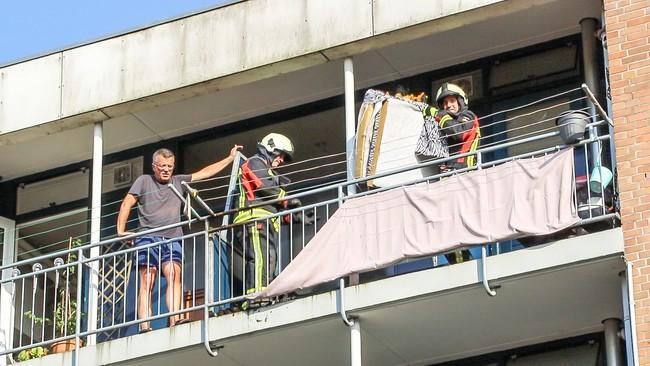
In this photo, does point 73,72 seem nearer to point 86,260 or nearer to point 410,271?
point 86,260

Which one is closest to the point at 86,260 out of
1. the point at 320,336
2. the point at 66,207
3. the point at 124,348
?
the point at 124,348

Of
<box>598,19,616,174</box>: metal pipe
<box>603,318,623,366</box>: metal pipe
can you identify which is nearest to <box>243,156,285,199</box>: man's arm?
<box>598,19,616,174</box>: metal pipe

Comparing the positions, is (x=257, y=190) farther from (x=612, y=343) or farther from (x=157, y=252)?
(x=612, y=343)

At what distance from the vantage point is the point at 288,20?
19.0m

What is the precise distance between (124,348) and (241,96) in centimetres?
345

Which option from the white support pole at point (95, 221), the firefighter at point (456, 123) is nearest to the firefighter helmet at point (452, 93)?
the firefighter at point (456, 123)

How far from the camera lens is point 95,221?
64.1 feet

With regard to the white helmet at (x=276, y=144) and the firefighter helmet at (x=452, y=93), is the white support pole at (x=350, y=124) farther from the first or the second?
the firefighter helmet at (x=452, y=93)

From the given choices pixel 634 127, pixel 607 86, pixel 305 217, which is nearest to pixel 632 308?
pixel 634 127

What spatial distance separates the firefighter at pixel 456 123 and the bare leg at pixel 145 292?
10.3 feet

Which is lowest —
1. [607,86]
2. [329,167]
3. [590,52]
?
[607,86]

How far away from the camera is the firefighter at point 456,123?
17.5m

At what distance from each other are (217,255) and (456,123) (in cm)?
278

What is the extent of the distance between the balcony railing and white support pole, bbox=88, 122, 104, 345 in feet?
0.07
